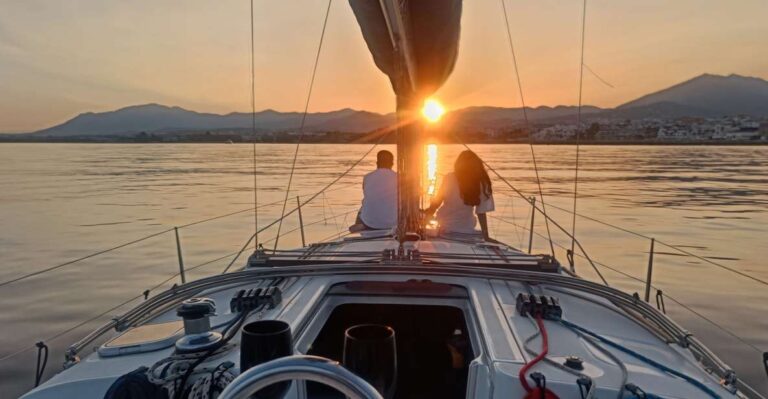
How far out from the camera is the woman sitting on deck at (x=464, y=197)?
17.6ft

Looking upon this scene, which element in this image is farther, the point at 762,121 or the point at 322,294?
the point at 762,121

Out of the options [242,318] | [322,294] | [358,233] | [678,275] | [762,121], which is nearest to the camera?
[242,318]

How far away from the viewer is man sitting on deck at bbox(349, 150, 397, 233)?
19.5 feet

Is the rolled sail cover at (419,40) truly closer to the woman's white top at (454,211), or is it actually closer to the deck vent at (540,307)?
the woman's white top at (454,211)

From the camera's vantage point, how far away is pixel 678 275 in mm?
8750

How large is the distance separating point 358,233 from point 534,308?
350 centimetres

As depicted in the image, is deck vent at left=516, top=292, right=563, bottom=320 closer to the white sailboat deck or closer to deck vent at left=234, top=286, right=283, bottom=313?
the white sailboat deck

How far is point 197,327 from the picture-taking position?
211cm

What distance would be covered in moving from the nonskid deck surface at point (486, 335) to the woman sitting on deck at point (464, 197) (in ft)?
6.91

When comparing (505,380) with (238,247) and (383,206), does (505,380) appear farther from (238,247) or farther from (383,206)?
(238,247)

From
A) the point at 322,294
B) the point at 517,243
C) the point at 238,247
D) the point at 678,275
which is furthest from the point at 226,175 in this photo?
the point at 322,294

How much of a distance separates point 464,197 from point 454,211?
0.24 metres

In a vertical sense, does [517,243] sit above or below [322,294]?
below

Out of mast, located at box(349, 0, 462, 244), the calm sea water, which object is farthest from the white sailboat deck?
the calm sea water
